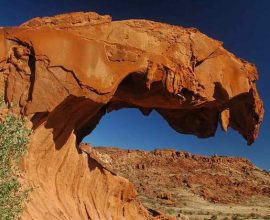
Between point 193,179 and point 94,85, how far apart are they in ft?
221

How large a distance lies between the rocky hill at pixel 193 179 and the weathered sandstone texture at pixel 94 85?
34419mm

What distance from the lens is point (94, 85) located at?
16203mm

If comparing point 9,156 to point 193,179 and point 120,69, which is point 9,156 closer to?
point 120,69

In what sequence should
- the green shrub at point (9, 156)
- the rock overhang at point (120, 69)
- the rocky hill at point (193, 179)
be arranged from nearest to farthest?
1. the green shrub at point (9, 156)
2. the rock overhang at point (120, 69)
3. the rocky hill at point (193, 179)

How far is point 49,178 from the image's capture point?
17031 mm

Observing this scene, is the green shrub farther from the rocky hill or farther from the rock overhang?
the rocky hill

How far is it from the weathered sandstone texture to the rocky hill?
3442 centimetres

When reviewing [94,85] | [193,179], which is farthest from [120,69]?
[193,179]

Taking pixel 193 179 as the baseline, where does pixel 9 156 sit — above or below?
above

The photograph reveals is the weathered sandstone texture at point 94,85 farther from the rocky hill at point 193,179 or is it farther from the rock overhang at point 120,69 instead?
the rocky hill at point 193,179

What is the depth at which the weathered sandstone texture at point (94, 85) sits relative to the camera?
50.3 ft

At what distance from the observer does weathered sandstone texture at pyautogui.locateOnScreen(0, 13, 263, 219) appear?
603 inches

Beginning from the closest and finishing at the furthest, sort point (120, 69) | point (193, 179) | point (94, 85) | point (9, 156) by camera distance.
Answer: point (9, 156), point (94, 85), point (120, 69), point (193, 179)

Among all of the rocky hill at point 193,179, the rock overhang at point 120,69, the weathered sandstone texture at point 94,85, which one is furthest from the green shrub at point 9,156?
the rocky hill at point 193,179
